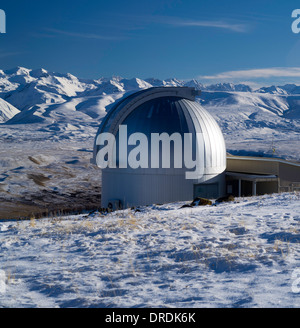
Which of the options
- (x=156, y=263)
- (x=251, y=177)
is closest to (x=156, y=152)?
(x=251, y=177)

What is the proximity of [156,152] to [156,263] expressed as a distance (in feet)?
36.9

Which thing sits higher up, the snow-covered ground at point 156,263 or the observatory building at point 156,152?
the observatory building at point 156,152

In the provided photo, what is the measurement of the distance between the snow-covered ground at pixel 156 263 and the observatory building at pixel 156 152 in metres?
7.82

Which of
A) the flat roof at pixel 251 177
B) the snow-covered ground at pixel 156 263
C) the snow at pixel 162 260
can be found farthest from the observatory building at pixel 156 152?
the snow-covered ground at pixel 156 263

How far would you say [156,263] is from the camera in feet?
20.7

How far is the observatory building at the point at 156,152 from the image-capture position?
17.5 meters

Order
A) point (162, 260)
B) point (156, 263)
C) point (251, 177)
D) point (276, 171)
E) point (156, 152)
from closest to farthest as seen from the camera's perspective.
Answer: point (156, 263)
point (162, 260)
point (156, 152)
point (251, 177)
point (276, 171)

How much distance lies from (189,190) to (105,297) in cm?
1320

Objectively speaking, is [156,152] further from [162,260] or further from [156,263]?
[156,263]

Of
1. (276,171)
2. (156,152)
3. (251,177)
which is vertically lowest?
(251,177)

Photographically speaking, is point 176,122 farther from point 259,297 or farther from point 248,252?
point 259,297

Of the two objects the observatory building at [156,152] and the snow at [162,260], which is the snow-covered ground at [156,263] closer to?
the snow at [162,260]

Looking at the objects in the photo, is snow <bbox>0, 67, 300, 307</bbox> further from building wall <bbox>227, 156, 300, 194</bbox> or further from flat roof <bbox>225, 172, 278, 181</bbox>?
building wall <bbox>227, 156, 300, 194</bbox>
